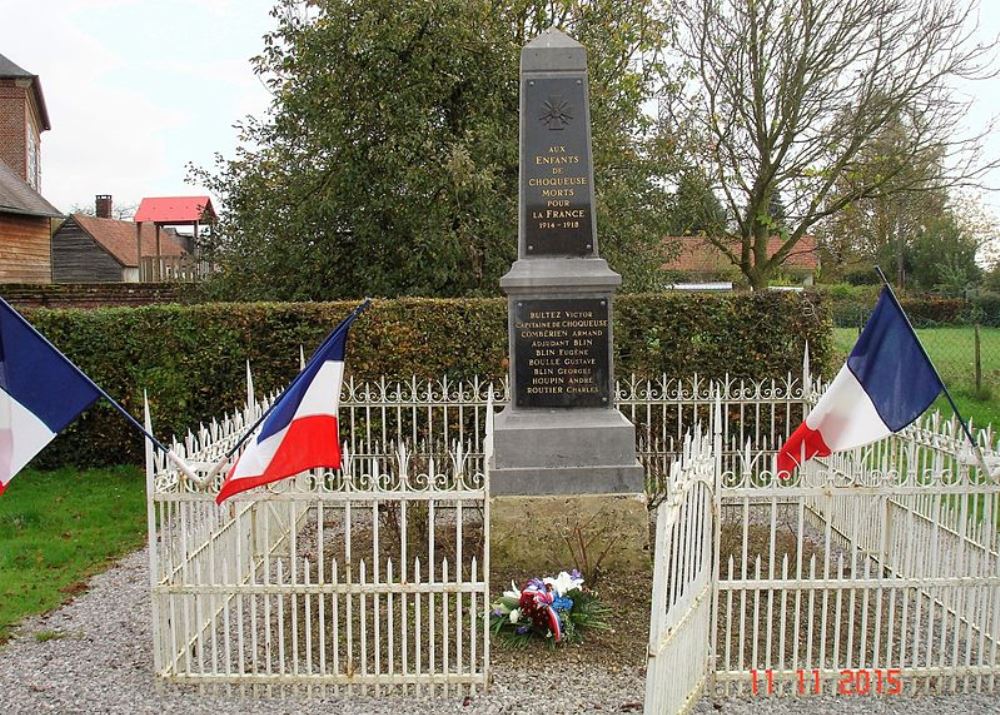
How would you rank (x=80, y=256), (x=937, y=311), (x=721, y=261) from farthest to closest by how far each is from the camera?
(x=80, y=256) < (x=721, y=261) < (x=937, y=311)

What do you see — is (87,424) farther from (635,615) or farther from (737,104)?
(737,104)

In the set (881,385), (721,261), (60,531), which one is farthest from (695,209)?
(881,385)

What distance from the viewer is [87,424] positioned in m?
11.2

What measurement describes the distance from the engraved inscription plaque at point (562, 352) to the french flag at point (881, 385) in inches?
108

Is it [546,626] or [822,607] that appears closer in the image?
[822,607]

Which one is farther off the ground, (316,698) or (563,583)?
(563,583)

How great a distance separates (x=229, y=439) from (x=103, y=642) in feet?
4.95

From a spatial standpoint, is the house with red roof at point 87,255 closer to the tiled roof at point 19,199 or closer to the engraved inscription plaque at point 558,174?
the tiled roof at point 19,199

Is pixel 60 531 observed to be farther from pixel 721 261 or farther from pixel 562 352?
pixel 721 261

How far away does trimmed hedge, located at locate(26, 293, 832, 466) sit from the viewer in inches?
418

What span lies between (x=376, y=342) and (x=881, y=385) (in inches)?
263

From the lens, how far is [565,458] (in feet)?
23.5

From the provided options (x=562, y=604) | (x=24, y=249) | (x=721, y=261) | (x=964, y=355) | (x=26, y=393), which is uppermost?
(x=721, y=261)

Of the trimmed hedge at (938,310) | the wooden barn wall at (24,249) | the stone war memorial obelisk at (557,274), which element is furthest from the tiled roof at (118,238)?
the stone war memorial obelisk at (557,274)
